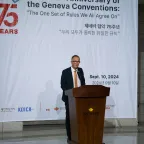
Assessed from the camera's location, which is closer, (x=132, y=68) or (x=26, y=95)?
(x=26, y=95)

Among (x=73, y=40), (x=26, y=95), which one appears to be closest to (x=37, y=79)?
(x=26, y=95)

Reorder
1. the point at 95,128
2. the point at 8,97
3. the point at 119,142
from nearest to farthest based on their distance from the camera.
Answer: the point at 95,128
the point at 119,142
the point at 8,97

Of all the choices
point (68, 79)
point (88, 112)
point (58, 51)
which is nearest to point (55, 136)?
point (68, 79)

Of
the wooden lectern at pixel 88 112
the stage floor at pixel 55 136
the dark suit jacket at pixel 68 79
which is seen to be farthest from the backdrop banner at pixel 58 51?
the wooden lectern at pixel 88 112

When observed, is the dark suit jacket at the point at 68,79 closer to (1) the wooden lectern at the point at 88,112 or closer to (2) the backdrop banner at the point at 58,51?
(1) the wooden lectern at the point at 88,112

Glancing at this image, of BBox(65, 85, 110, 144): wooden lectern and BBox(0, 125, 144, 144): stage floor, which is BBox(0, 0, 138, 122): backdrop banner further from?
BBox(65, 85, 110, 144): wooden lectern

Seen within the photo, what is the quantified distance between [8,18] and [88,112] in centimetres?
335

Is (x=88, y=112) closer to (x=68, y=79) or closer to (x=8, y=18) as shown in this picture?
(x=68, y=79)

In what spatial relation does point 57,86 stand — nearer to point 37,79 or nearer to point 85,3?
point 37,79

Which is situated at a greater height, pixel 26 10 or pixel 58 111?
pixel 26 10

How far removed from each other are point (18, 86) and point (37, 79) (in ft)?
1.44

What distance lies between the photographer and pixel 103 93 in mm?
5414

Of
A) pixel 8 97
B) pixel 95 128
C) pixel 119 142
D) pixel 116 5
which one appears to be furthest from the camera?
pixel 116 5

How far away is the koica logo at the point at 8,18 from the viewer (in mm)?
7662
